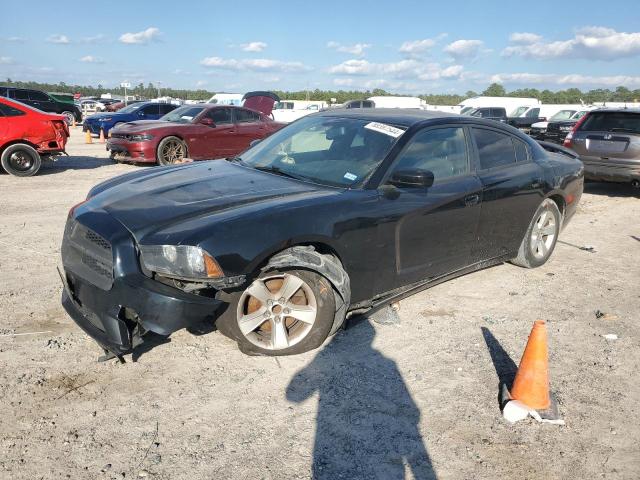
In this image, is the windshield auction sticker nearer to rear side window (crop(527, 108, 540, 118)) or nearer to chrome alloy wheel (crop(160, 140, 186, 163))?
chrome alloy wheel (crop(160, 140, 186, 163))

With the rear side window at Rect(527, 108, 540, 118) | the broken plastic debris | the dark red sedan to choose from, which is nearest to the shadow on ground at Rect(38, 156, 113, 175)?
the dark red sedan

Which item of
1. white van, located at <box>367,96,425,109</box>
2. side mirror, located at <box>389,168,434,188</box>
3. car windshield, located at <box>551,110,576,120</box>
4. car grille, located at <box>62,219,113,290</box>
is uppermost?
white van, located at <box>367,96,425,109</box>

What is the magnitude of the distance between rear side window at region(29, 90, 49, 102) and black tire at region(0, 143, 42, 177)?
50.2ft

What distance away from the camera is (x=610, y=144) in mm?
9250

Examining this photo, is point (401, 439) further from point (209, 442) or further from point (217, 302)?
point (217, 302)

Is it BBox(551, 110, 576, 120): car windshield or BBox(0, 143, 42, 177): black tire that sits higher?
BBox(551, 110, 576, 120): car windshield

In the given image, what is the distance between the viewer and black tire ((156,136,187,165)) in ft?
37.8

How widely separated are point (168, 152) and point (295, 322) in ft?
30.1

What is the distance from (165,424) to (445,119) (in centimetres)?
Answer: 322

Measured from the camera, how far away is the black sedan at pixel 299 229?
117 inches

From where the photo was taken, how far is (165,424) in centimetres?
278

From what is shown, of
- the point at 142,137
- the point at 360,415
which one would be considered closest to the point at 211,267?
the point at 360,415

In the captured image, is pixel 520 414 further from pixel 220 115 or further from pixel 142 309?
pixel 220 115

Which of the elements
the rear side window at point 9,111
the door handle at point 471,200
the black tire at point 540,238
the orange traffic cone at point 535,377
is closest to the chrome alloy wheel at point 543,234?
the black tire at point 540,238
